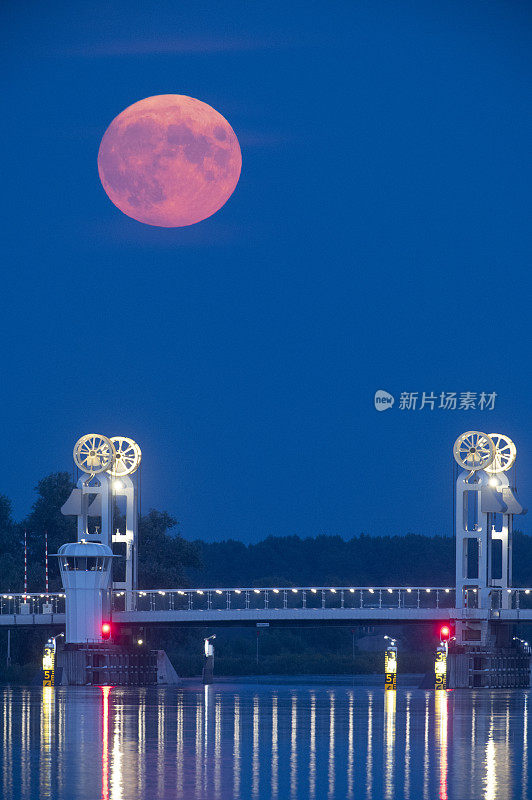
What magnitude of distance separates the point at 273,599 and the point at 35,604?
566 inches

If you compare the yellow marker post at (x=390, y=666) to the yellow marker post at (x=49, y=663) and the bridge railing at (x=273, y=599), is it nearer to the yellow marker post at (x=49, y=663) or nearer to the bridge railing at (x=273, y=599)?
the bridge railing at (x=273, y=599)

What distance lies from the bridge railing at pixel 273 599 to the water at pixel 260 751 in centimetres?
2911

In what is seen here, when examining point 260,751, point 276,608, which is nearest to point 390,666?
point 276,608

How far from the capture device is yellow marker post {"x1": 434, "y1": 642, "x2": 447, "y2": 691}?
262 ft

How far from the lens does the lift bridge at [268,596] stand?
85.2 metres

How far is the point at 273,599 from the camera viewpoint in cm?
8750

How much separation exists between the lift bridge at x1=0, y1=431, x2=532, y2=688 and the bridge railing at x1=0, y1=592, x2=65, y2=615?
86 mm

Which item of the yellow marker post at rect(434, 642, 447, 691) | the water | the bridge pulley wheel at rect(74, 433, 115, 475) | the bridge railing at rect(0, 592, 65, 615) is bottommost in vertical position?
the yellow marker post at rect(434, 642, 447, 691)

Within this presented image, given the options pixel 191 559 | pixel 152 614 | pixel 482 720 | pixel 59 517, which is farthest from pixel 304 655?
pixel 482 720

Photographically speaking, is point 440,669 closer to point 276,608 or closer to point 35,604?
point 276,608

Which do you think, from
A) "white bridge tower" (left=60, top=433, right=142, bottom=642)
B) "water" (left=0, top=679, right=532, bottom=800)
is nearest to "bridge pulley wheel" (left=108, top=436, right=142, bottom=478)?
"white bridge tower" (left=60, top=433, right=142, bottom=642)

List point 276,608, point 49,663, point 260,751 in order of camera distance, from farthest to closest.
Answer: point 276,608
point 49,663
point 260,751

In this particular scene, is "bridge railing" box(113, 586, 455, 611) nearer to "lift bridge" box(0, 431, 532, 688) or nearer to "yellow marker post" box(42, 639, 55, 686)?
"lift bridge" box(0, 431, 532, 688)

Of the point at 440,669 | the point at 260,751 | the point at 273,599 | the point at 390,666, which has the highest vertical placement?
the point at 260,751
